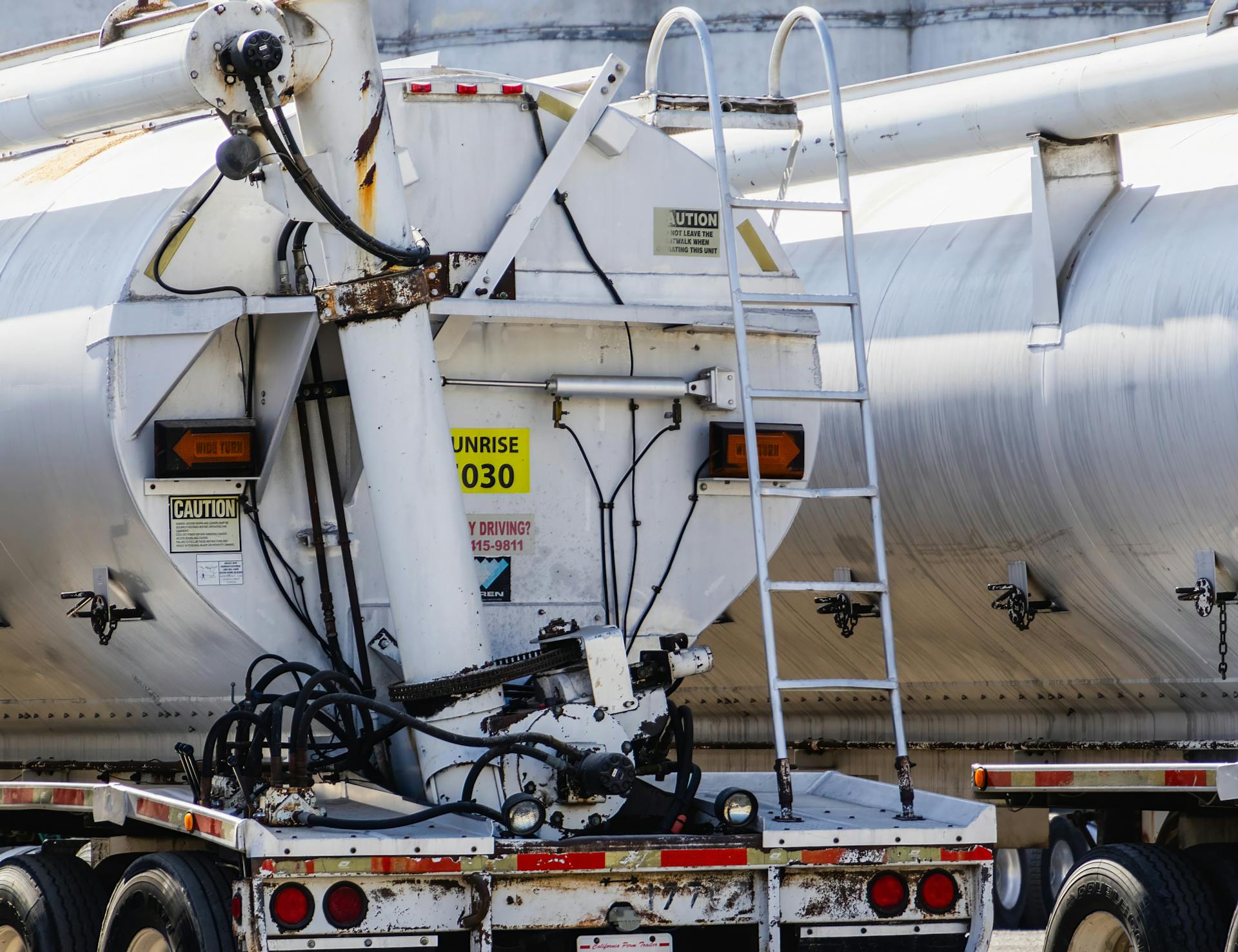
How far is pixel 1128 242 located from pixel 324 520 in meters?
3.03

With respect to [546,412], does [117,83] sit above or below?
above

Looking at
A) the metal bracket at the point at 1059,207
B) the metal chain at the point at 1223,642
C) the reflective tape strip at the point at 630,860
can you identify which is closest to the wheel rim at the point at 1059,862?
the metal chain at the point at 1223,642

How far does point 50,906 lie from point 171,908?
0.97 m

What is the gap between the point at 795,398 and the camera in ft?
20.5

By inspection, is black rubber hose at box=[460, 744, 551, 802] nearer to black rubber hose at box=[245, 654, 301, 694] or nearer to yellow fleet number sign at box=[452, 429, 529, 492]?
black rubber hose at box=[245, 654, 301, 694]

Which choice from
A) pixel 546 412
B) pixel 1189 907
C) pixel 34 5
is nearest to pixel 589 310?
pixel 546 412

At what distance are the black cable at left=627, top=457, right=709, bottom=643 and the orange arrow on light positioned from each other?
1.35 metres

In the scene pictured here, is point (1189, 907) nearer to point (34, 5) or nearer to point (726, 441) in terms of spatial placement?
point (726, 441)

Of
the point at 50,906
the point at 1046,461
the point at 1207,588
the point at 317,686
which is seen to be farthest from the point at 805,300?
the point at 50,906

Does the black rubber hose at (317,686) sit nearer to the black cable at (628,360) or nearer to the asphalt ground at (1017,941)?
the black cable at (628,360)

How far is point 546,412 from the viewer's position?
20.9ft

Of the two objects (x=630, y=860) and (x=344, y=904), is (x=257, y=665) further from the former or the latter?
(x=630, y=860)

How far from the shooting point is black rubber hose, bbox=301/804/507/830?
5293mm

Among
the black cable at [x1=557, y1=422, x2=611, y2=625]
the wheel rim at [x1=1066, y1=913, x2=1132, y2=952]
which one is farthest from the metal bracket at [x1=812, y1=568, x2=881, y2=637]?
the black cable at [x1=557, y1=422, x2=611, y2=625]
